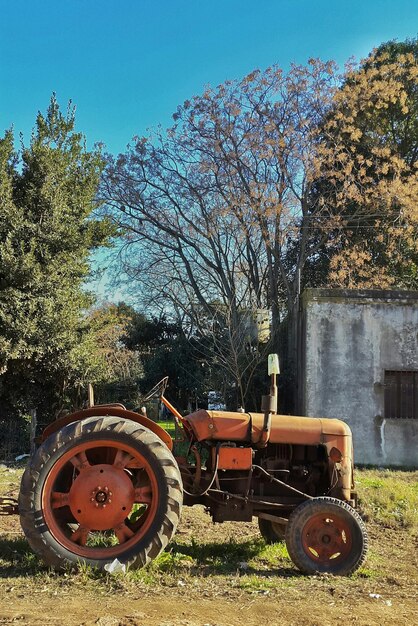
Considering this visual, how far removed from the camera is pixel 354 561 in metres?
5.42

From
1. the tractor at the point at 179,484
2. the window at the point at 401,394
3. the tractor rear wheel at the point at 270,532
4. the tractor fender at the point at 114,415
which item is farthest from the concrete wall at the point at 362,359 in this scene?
the tractor fender at the point at 114,415

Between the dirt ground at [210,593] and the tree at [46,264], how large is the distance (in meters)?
7.52

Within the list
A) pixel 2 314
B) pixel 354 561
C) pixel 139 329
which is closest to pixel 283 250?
pixel 139 329

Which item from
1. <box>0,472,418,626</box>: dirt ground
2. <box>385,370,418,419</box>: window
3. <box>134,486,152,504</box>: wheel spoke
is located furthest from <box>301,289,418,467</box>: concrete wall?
<box>134,486,152,504</box>: wheel spoke

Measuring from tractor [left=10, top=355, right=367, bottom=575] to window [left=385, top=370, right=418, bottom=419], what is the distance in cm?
809

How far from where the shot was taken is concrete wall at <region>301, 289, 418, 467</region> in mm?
13492

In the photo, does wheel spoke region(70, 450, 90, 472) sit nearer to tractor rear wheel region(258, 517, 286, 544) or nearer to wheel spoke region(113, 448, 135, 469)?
wheel spoke region(113, 448, 135, 469)

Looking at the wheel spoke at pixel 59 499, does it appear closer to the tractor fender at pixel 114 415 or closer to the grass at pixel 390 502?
the tractor fender at pixel 114 415

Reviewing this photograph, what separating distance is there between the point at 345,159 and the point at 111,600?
687 inches

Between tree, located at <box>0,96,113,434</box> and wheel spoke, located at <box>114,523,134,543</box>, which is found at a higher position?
tree, located at <box>0,96,113,434</box>

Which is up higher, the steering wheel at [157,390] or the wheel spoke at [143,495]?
the steering wheel at [157,390]

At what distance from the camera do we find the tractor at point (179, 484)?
5062 millimetres

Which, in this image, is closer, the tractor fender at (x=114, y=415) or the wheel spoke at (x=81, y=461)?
the wheel spoke at (x=81, y=461)

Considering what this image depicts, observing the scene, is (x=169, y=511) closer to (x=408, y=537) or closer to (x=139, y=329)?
(x=408, y=537)
